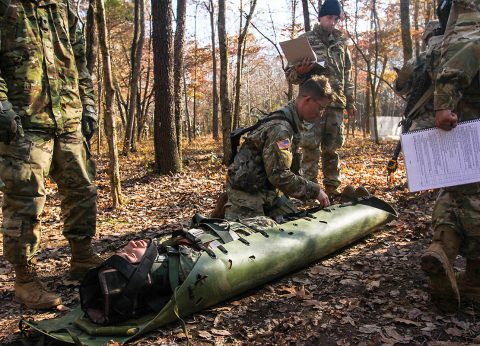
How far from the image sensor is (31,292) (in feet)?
11.0

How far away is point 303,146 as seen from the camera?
19.9 feet

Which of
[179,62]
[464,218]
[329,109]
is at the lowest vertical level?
[464,218]

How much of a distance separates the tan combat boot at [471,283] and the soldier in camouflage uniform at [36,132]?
10.3ft

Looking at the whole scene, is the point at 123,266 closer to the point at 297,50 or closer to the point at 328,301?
the point at 328,301

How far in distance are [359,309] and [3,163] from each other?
3003 mm

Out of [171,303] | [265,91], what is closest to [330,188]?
[171,303]

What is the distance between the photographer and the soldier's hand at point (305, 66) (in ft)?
17.8

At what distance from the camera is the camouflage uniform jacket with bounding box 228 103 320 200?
4051 mm

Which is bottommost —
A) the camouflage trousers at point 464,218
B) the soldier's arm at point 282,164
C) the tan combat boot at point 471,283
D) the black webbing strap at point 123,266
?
the tan combat boot at point 471,283

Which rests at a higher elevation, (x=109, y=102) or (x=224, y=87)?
(x=224, y=87)

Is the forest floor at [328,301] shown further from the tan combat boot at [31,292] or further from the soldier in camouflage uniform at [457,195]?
the soldier in camouflage uniform at [457,195]

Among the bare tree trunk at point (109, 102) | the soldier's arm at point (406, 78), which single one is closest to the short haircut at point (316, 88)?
the soldier's arm at point (406, 78)

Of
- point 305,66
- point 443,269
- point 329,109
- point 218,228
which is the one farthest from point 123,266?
point 329,109

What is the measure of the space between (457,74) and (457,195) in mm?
847
